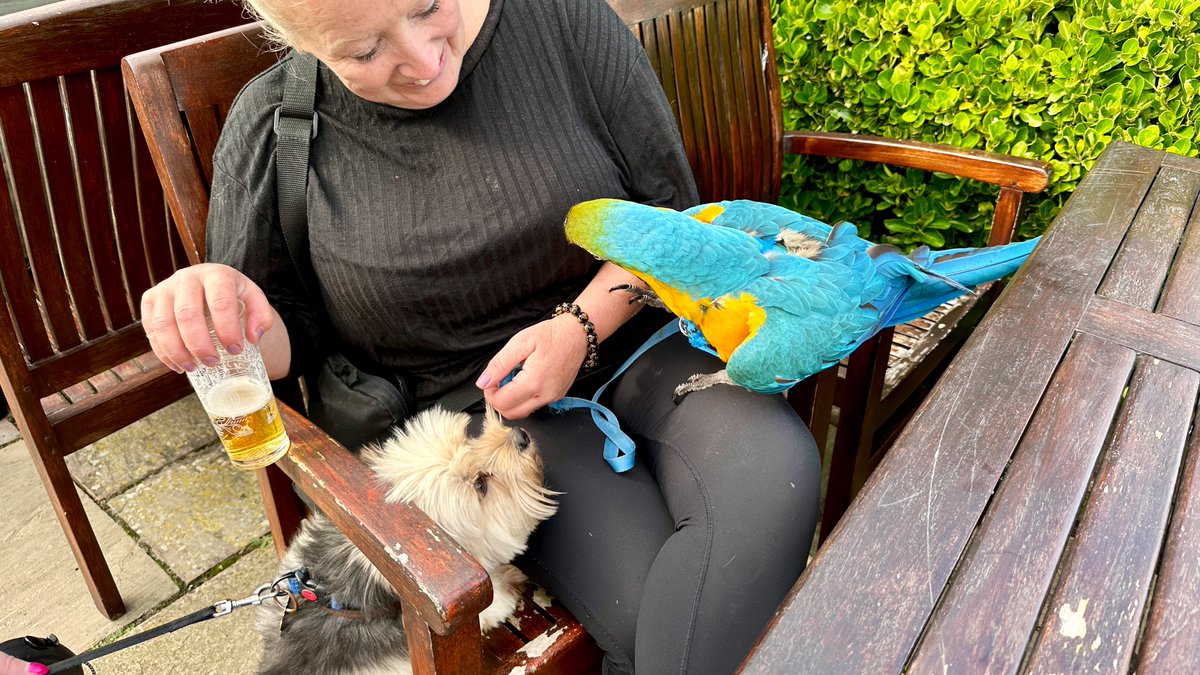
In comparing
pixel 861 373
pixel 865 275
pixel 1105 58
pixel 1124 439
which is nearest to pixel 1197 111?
pixel 1105 58

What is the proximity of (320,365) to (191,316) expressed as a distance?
18.0 inches

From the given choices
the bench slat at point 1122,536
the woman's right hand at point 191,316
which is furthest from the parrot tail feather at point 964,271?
the woman's right hand at point 191,316

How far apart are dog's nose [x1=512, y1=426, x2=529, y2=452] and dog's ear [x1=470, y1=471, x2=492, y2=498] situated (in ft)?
0.27

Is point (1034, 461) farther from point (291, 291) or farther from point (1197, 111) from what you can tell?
point (1197, 111)

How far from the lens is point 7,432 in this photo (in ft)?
9.14

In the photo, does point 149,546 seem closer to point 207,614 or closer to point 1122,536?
point 207,614

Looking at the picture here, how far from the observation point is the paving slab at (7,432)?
108 inches

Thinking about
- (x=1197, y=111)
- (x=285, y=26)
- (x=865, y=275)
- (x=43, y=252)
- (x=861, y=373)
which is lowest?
(x=861, y=373)

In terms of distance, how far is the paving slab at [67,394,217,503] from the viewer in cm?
257

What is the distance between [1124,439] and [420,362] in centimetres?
124

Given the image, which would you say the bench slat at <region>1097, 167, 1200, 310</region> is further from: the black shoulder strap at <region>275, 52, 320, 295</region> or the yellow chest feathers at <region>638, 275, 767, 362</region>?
the black shoulder strap at <region>275, 52, 320, 295</region>

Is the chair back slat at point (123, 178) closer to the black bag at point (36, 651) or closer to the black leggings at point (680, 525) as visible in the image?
the black bag at point (36, 651)

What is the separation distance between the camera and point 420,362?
5.18ft

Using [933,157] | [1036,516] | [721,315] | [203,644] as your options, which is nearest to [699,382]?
[721,315]
